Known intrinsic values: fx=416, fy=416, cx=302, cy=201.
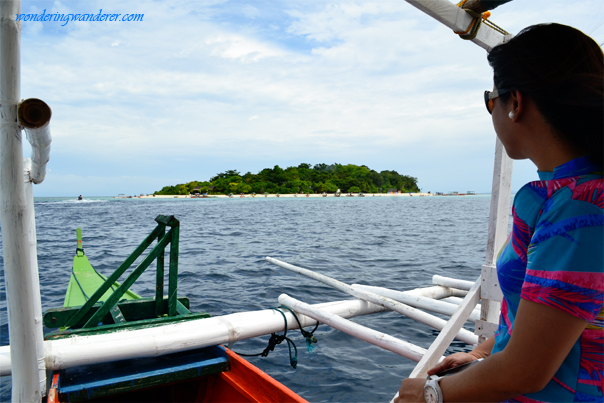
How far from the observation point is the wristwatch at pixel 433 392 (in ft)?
3.59

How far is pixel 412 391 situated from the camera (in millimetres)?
1169

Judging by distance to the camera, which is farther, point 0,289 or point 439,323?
point 0,289

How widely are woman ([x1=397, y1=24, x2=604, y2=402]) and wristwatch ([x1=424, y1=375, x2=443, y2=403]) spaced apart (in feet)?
0.06

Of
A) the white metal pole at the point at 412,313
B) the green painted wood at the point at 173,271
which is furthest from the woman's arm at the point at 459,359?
the green painted wood at the point at 173,271

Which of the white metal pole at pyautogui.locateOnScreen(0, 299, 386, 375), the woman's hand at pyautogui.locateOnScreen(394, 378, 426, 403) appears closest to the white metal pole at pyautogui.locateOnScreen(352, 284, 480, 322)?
the white metal pole at pyautogui.locateOnScreen(0, 299, 386, 375)

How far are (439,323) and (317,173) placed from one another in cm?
13163

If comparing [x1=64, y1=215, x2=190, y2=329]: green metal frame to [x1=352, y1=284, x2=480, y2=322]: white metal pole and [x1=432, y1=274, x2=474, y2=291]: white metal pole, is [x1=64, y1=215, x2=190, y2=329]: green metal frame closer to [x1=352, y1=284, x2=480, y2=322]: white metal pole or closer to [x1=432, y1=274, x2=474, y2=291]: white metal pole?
[x1=352, y1=284, x2=480, y2=322]: white metal pole

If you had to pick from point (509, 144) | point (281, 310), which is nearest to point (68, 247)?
point (281, 310)

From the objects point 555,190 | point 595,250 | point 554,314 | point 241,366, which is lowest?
point 241,366

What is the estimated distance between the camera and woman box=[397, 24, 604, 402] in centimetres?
84

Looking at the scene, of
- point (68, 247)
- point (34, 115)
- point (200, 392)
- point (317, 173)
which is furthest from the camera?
point (317, 173)

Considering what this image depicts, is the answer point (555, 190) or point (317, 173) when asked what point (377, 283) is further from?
point (317, 173)

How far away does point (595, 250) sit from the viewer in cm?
82

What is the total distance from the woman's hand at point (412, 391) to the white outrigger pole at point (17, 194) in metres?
1.45
